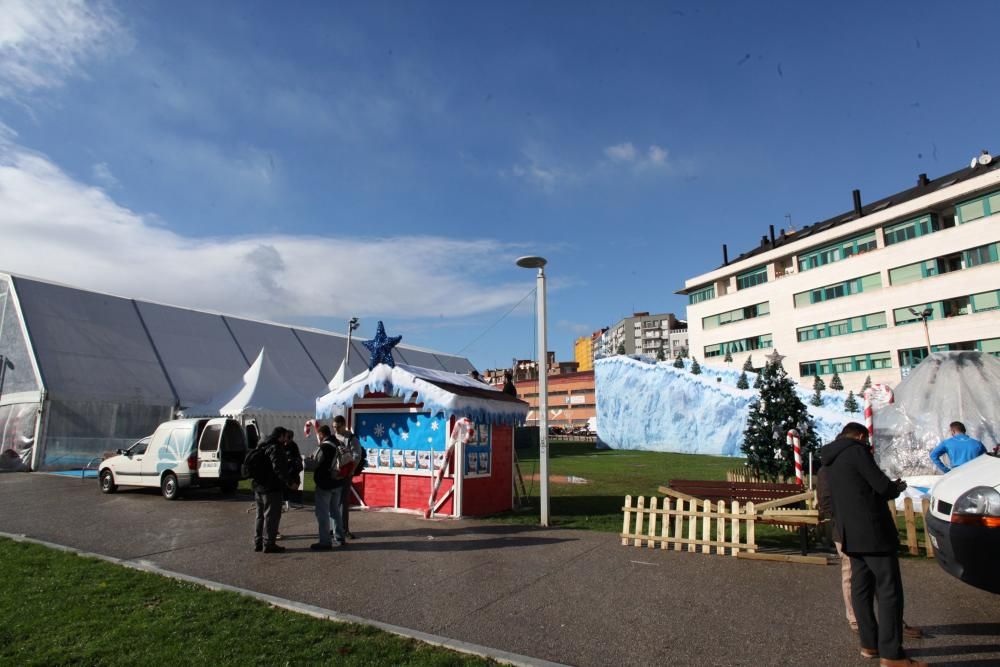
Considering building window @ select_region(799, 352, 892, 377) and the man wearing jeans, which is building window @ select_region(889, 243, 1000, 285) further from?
the man wearing jeans

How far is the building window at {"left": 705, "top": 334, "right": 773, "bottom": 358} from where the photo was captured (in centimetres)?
4931

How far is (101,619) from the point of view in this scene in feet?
17.3

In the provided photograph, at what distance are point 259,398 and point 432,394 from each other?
49.6 ft

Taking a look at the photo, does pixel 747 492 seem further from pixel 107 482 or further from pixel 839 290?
pixel 839 290

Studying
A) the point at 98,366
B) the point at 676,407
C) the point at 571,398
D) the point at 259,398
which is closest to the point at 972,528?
the point at 259,398

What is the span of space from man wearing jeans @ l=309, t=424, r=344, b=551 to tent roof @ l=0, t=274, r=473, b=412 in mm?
17264

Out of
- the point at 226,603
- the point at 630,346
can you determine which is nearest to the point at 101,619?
the point at 226,603

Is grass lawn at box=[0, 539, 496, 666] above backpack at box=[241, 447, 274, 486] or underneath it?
underneath

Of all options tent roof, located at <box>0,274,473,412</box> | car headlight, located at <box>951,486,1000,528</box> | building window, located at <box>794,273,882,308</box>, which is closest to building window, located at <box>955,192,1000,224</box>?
building window, located at <box>794,273,882,308</box>

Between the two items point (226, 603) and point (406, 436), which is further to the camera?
point (406, 436)

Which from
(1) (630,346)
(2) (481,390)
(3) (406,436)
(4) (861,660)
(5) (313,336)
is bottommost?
(4) (861,660)

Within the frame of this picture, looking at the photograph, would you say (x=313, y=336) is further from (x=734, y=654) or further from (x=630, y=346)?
(x=630, y=346)

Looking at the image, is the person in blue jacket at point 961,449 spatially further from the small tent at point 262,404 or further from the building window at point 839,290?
the building window at point 839,290

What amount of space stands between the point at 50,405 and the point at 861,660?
27819 millimetres
